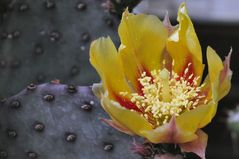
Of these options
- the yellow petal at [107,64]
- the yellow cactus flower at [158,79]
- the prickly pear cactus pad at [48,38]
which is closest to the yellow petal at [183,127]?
the yellow cactus flower at [158,79]

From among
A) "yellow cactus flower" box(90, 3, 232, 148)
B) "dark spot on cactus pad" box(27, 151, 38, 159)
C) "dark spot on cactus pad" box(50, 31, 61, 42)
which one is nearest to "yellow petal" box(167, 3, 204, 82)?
"yellow cactus flower" box(90, 3, 232, 148)

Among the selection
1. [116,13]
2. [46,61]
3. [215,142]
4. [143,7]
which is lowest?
[215,142]

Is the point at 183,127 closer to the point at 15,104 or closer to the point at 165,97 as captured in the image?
the point at 165,97

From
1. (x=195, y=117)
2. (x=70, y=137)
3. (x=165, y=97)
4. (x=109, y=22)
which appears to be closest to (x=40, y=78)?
(x=109, y=22)

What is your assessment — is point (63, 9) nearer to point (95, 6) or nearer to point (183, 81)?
point (95, 6)

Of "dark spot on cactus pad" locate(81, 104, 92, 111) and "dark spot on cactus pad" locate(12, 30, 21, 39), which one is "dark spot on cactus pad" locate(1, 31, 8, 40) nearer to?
"dark spot on cactus pad" locate(12, 30, 21, 39)

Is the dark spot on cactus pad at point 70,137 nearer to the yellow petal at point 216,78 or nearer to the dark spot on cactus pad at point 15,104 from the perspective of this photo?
the dark spot on cactus pad at point 15,104

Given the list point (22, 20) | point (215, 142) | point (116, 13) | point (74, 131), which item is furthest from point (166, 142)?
point (215, 142)
